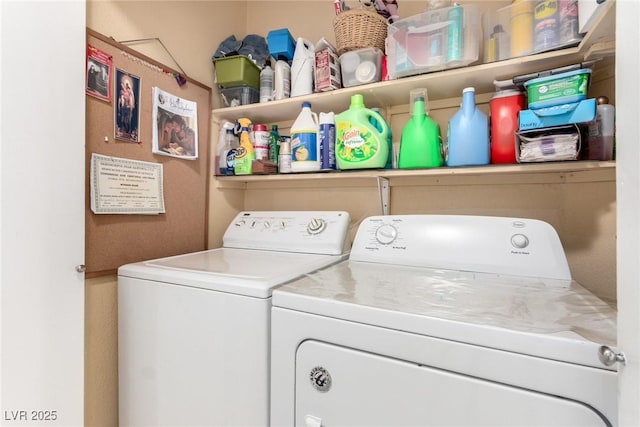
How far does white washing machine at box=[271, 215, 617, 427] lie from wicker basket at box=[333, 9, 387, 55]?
1075 mm

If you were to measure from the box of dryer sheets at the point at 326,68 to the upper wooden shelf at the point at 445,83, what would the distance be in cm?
4

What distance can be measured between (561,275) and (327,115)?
1151mm

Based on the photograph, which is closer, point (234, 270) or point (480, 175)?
point (234, 270)

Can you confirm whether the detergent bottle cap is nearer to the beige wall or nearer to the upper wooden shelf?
the upper wooden shelf

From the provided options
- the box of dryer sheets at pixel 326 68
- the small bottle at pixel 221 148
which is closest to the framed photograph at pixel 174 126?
the small bottle at pixel 221 148

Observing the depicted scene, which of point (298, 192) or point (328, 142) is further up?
point (328, 142)

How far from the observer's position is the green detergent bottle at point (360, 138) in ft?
4.53

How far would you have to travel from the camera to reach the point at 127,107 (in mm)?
1325

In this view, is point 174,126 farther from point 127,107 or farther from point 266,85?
point 266,85

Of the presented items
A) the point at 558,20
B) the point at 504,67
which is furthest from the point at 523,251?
the point at 558,20

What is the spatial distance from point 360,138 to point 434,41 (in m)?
0.49

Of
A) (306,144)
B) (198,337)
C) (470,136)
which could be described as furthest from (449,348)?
(306,144)

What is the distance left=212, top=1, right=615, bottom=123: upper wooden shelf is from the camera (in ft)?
3.20

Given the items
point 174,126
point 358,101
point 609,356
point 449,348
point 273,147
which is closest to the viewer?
point 609,356
